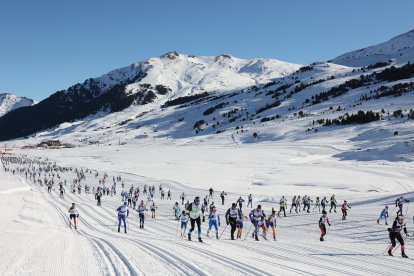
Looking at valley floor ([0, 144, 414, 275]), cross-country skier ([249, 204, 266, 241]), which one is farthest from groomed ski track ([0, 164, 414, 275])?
cross-country skier ([249, 204, 266, 241])

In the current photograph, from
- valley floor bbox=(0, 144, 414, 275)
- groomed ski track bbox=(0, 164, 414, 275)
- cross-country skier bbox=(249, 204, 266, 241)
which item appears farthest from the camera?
cross-country skier bbox=(249, 204, 266, 241)

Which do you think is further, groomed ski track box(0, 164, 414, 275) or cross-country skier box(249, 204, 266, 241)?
cross-country skier box(249, 204, 266, 241)

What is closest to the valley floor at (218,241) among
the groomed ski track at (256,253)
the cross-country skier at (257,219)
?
the groomed ski track at (256,253)

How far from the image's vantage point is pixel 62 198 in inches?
1818

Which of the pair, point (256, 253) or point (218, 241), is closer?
point (256, 253)

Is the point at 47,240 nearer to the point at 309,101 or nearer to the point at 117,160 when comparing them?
the point at 117,160

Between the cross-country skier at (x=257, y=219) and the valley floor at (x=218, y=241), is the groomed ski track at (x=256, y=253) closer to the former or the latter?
the valley floor at (x=218, y=241)

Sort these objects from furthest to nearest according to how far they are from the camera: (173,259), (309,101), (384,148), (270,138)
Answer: (309,101)
(270,138)
(384,148)
(173,259)

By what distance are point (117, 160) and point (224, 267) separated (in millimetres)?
91833

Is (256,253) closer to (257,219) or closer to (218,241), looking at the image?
(218,241)

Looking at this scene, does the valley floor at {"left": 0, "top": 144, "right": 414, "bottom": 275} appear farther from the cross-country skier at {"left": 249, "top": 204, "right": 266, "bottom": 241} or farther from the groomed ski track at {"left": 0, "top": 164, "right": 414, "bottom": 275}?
the cross-country skier at {"left": 249, "top": 204, "right": 266, "bottom": 241}

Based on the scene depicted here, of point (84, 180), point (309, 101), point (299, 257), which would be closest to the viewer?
point (299, 257)

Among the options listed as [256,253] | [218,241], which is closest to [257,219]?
[218,241]

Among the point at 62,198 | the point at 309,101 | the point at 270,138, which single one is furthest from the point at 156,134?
the point at 62,198
